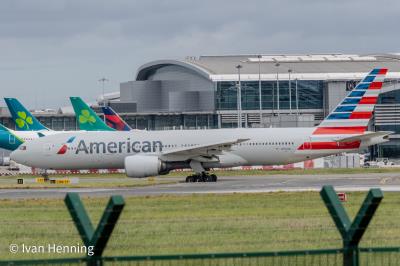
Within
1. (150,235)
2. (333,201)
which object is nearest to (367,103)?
(150,235)

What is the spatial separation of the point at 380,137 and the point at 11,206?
31.4 m

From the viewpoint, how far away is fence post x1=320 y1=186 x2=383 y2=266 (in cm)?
1077

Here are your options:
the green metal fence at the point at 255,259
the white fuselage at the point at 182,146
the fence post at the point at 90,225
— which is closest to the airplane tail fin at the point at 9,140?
the white fuselage at the point at 182,146

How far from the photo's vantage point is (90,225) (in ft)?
34.6

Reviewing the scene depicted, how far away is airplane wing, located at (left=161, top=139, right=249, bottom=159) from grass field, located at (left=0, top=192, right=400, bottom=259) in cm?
2196

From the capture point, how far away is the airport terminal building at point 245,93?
128375 mm

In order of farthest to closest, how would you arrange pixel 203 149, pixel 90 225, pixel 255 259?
pixel 203 149 < pixel 255 259 < pixel 90 225

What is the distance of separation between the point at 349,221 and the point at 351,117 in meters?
47.5

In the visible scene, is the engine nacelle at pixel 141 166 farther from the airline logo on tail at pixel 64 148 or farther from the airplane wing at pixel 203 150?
the airline logo on tail at pixel 64 148

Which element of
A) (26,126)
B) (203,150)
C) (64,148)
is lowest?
(203,150)

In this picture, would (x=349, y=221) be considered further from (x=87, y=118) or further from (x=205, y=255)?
(x=87, y=118)

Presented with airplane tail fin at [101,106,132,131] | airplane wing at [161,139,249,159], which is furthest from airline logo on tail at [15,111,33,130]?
airplane wing at [161,139,249,159]

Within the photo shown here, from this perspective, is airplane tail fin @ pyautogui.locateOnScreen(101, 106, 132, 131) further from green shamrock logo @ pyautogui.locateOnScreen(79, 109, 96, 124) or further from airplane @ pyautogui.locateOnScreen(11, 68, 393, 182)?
airplane @ pyautogui.locateOnScreen(11, 68, 393, 182)

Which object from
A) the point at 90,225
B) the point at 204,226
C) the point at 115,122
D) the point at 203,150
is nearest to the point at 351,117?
the point at 203,150
